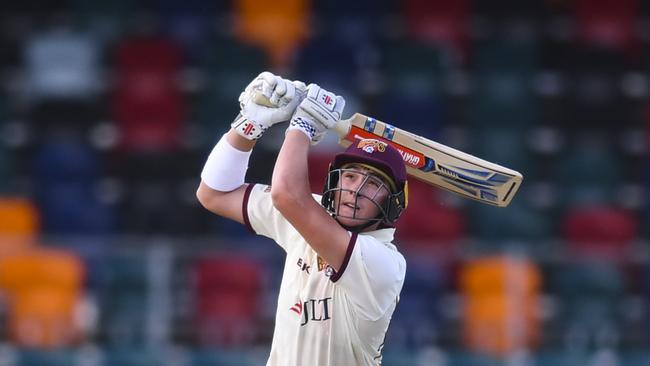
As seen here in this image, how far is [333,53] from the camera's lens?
8016 millimetres

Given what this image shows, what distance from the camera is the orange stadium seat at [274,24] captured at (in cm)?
837

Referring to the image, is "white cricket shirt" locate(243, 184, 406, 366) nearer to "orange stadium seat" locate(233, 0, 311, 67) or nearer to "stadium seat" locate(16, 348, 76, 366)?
"stadium seat" locate(16, 348, 76, 366)

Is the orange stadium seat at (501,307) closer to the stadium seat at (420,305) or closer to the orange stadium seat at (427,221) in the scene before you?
the stadium seat at (420,305)

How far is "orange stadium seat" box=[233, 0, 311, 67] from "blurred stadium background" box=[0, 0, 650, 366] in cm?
1

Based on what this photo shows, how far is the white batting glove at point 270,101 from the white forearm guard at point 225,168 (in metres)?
0.13

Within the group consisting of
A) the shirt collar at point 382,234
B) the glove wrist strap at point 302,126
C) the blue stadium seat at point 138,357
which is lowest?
the blue stadium seat at point 138,357

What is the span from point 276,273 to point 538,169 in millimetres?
2071

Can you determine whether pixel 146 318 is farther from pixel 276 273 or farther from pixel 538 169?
pixel 538 169

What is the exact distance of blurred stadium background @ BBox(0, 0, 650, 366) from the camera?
6.46 meters

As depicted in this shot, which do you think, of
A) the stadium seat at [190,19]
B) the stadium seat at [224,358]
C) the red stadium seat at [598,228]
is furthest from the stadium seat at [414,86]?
the stadium seat at [224,358]

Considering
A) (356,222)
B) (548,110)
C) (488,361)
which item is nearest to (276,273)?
(488,361)

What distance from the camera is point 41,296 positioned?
663cm

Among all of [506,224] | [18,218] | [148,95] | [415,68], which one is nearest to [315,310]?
[506,224]

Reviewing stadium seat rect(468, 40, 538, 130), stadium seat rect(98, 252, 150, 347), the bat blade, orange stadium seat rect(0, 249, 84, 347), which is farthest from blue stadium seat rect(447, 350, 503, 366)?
the bat blade
